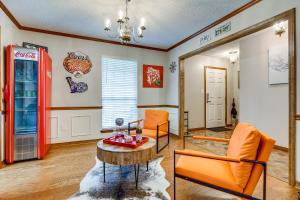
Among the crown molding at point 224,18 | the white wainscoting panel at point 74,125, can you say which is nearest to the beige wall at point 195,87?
the crown molding at point 224,18

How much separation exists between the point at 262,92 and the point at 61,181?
4.51 m

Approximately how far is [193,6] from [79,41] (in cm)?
288

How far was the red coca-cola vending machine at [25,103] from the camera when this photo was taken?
2.94m

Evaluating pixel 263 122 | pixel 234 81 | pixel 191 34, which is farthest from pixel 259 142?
pixel 234 81

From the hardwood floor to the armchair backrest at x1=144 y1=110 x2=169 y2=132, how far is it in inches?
25.3

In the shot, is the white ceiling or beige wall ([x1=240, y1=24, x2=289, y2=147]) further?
beige wall ([x1=240, y1=24, x2=289, y2=147])

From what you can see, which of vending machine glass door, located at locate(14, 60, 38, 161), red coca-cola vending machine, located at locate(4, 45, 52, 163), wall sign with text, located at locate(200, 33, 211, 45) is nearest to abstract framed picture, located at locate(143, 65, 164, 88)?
wall sign with text, located at locate(200, 33, 211, 45)

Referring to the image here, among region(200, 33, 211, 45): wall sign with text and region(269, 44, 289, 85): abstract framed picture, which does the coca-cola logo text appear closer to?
region(200, 33, 211, 45): wall sign with text

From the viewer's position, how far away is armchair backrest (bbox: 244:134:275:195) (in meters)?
1.51

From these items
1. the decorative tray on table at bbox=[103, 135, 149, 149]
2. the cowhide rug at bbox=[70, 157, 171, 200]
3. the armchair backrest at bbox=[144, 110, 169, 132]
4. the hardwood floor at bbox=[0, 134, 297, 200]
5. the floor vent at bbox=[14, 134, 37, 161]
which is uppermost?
the armchair backrest at bbox=[144, 110, 169, 132]

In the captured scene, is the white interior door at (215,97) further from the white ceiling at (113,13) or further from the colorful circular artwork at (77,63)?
the colorful circular artwork at (77,63)

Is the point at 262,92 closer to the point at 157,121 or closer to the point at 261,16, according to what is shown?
the point at 261,16

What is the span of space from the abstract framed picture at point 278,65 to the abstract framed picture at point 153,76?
2.85 m

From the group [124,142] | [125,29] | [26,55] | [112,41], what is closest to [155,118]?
[124,142]
